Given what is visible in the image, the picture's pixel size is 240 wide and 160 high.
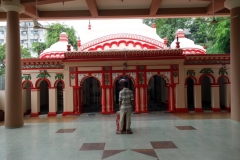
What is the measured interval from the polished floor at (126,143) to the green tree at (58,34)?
20.9m

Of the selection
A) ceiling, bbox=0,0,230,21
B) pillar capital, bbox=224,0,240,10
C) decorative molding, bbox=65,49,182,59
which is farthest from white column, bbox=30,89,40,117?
pillar capital, bbox=224,0,240,10

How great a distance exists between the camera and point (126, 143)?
232 inches

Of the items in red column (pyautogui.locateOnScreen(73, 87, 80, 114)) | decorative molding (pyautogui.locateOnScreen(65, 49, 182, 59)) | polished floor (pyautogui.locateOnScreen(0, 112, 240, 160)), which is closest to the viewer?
polished floor (pyautogui.locateOnScreen(0, 112, 240, 160))

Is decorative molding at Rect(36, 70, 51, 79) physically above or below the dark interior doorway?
above

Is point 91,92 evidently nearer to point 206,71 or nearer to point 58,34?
point 206,71

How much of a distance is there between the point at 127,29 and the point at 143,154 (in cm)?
1207

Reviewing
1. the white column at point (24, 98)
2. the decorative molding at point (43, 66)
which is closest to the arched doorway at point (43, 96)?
the white column at point (24, 98)

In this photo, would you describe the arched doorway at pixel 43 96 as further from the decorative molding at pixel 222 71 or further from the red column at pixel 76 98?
the decorative molding at pixel 222 71

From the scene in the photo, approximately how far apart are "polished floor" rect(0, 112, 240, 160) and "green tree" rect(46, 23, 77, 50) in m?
20.9

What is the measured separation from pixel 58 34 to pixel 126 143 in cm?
2489

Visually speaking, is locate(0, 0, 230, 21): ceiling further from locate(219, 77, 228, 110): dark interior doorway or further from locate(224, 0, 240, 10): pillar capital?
locate(219, 77, 228, 110): dark interior doorway

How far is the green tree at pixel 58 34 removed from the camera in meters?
27.4

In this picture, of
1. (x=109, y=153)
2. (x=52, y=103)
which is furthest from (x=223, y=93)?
(x=109, y=153)

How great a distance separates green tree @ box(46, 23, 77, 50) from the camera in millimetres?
27406
